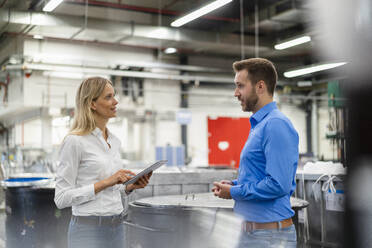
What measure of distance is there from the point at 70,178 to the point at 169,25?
428 centimetres

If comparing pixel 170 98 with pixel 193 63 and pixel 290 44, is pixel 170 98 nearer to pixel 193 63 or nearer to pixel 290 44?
pixel 193 63

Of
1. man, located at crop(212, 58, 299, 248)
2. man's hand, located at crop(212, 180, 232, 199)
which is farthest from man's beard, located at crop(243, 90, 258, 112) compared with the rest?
man's hand, located at crop(212, 180, 232, 199)

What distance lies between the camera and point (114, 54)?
9.50m

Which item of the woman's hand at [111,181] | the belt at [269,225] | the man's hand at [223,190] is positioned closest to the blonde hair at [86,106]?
the woman's hand at [111,181]

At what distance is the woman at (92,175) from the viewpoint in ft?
5.32

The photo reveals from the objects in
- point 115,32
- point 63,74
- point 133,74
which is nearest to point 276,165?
point 115,32

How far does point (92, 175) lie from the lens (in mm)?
1675

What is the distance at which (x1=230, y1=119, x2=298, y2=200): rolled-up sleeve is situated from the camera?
1418 millimetres

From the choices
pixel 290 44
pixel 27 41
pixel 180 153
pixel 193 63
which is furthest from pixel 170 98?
pixel 27 41

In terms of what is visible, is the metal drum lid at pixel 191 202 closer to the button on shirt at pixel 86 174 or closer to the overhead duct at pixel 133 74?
the button on shirt at pixel 86 174

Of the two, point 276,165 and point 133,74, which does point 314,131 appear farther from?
point 276,165

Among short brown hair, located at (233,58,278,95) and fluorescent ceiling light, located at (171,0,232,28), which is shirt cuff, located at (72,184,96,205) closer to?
short brown hair, located at (233,58,278,95)

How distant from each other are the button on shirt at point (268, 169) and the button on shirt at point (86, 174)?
540 mm

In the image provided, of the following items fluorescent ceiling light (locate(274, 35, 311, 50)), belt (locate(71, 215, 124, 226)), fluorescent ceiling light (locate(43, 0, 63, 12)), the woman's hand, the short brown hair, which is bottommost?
belt (locate(71, 215, 124, 226))
